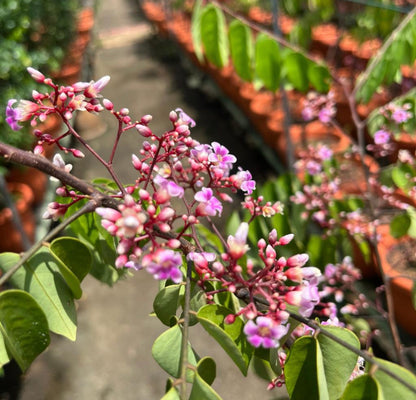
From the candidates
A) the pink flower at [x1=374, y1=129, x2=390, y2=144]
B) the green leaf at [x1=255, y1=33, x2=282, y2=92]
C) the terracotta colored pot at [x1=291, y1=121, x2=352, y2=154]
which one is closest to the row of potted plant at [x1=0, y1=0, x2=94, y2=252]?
the green leaf at [x1=255, y1=33, x2=282, y2=92]

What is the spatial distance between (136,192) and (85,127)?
4.93 m

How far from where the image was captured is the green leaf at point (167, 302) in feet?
2.15

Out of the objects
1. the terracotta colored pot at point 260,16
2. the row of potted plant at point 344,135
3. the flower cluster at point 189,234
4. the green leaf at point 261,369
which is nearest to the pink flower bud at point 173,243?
the flower cluster at point 189,234

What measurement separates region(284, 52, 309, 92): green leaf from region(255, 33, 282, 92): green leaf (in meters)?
0.06

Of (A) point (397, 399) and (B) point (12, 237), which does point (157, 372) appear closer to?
(B) point (12, 237)

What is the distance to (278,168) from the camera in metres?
3.96

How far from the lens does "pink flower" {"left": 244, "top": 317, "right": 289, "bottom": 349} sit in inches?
21.5

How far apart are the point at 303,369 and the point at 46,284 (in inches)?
14.6

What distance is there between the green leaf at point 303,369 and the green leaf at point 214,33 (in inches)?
42.3

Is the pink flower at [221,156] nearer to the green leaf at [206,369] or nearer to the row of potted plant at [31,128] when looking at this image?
the green leaf at [206,369]

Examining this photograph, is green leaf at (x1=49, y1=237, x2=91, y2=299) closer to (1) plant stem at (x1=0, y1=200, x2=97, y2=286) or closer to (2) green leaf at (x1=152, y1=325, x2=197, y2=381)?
(1) plant stem at (x1=0, y1=200, x2=97, y2=286)

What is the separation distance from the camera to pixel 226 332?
0.63m

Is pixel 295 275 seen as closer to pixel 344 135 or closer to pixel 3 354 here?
pixel 3 354

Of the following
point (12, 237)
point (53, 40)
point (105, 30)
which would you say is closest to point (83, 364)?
point (12, 237)
